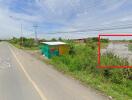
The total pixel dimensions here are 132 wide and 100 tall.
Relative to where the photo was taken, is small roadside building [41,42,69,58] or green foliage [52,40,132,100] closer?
green foliage [52,40,132,100]

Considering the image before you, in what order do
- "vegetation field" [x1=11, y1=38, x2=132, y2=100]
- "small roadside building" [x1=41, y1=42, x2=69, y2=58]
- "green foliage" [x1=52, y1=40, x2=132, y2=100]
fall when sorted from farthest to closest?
"small roadside building" [x1=41, y1=42, x2=69, y2=58] < "green foliage" [x1=52, y1=40, x2=132, y2=100] < "vegetation field" [x1=11, y1=38, x2=132, y2=100]

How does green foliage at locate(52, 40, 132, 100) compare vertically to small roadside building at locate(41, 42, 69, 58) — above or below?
below

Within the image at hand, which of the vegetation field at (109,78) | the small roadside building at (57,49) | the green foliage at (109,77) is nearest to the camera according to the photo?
the vegetation field at (109,78)

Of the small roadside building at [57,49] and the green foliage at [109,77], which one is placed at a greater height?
the small roadside building at [57,49]

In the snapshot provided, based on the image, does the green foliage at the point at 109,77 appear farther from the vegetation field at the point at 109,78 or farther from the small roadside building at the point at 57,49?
the small roadside building at the point at 57,49

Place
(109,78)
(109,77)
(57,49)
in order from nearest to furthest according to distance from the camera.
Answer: (109,78)
(109,77)
(57,49)

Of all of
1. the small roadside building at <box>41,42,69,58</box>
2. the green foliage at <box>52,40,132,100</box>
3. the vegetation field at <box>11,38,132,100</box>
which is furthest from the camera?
the small roadside building at <box>41,42,69,58</box>

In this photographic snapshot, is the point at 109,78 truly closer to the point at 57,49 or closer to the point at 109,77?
the point at 109,77

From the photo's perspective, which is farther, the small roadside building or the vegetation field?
the small roadside building

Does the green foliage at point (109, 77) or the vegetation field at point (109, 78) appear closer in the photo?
the vegetation field at point (109, 78)

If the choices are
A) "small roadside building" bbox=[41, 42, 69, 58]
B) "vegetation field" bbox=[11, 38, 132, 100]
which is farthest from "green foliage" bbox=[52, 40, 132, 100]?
"small roadside building" bbox=[41, 42, 69, 58]

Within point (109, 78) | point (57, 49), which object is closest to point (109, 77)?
point (109, 78)

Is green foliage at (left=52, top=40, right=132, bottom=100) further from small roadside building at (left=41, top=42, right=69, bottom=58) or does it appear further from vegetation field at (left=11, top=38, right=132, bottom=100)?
small roadside building at (left=41, top=42, right=69, bottom=58)

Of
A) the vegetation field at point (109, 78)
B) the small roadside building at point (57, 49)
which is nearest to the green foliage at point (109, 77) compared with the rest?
the vegetation field at point (109, 78)
